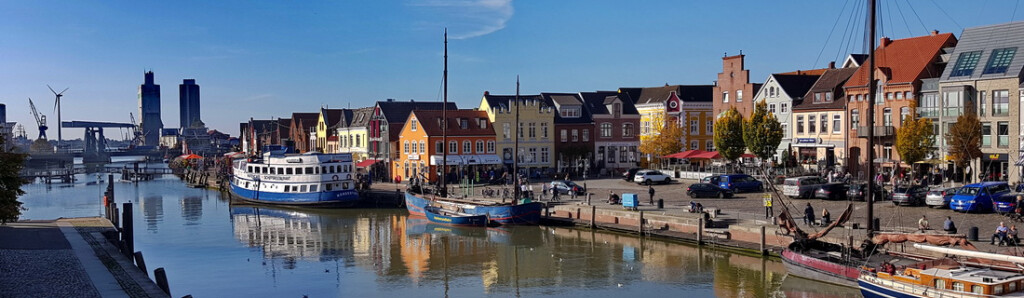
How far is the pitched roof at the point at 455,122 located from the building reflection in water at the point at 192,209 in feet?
58.2

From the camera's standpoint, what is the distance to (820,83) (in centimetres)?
6519

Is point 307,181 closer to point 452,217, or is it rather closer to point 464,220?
point 452,217

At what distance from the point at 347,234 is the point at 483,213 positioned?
24.3 feet

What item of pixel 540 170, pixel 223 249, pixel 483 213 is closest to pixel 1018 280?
pixel 483 213

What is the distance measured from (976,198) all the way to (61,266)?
35.6 m

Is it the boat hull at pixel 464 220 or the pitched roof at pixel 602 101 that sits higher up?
the pitched roof at pixel 602 101

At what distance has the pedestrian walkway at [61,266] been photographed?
981 inches

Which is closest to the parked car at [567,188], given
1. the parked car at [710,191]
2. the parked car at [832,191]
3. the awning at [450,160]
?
the parked car at [710,191]

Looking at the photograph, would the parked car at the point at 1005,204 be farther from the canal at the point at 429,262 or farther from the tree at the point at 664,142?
the tree at the point at 664,142

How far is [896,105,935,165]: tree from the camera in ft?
168

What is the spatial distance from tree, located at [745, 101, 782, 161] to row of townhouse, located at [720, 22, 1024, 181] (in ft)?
13.1

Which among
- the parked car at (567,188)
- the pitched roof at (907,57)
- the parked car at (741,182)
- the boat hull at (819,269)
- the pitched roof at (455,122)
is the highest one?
the pitched roof at (907,57)

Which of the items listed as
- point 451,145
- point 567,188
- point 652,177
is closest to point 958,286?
point 567,188

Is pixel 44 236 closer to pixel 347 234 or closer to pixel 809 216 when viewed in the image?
pixel 347 234
